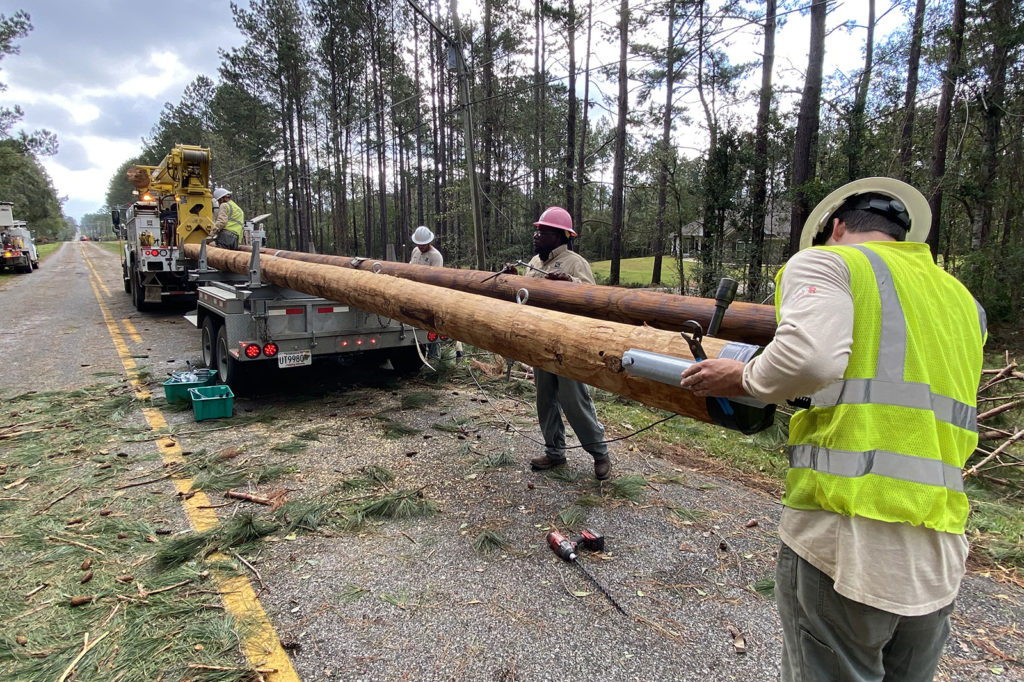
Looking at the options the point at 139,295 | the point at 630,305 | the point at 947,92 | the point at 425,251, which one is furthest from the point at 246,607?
the point at 947,92

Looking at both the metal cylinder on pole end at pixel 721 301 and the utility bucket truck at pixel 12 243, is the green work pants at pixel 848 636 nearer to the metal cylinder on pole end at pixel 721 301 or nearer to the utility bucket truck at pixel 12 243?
the metal cylinder on pole end at pixel 721 301

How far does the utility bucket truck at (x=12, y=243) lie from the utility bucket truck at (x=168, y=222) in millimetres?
18038

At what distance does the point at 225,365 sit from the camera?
21.7 ft

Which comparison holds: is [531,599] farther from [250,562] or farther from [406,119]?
[406,119]

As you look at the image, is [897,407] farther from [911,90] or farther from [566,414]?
[911,90]

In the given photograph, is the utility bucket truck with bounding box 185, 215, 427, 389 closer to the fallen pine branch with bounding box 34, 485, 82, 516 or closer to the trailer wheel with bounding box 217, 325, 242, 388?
the trailer wheel with bounding box 217, 325, 242, 388

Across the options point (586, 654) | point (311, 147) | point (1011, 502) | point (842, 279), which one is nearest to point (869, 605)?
point (842, 279)

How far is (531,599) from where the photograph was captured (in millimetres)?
2979

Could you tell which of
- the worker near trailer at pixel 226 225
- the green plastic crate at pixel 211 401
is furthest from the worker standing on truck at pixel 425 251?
the worker near trailer at pixel 226 225

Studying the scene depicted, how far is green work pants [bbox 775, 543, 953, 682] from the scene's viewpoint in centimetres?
151

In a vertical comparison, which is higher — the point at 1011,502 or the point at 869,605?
the point at 869,605

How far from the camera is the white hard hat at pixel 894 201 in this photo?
5.50 ft

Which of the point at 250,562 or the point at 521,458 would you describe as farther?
the point at 521,458

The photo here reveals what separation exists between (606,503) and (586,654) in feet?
5.19
